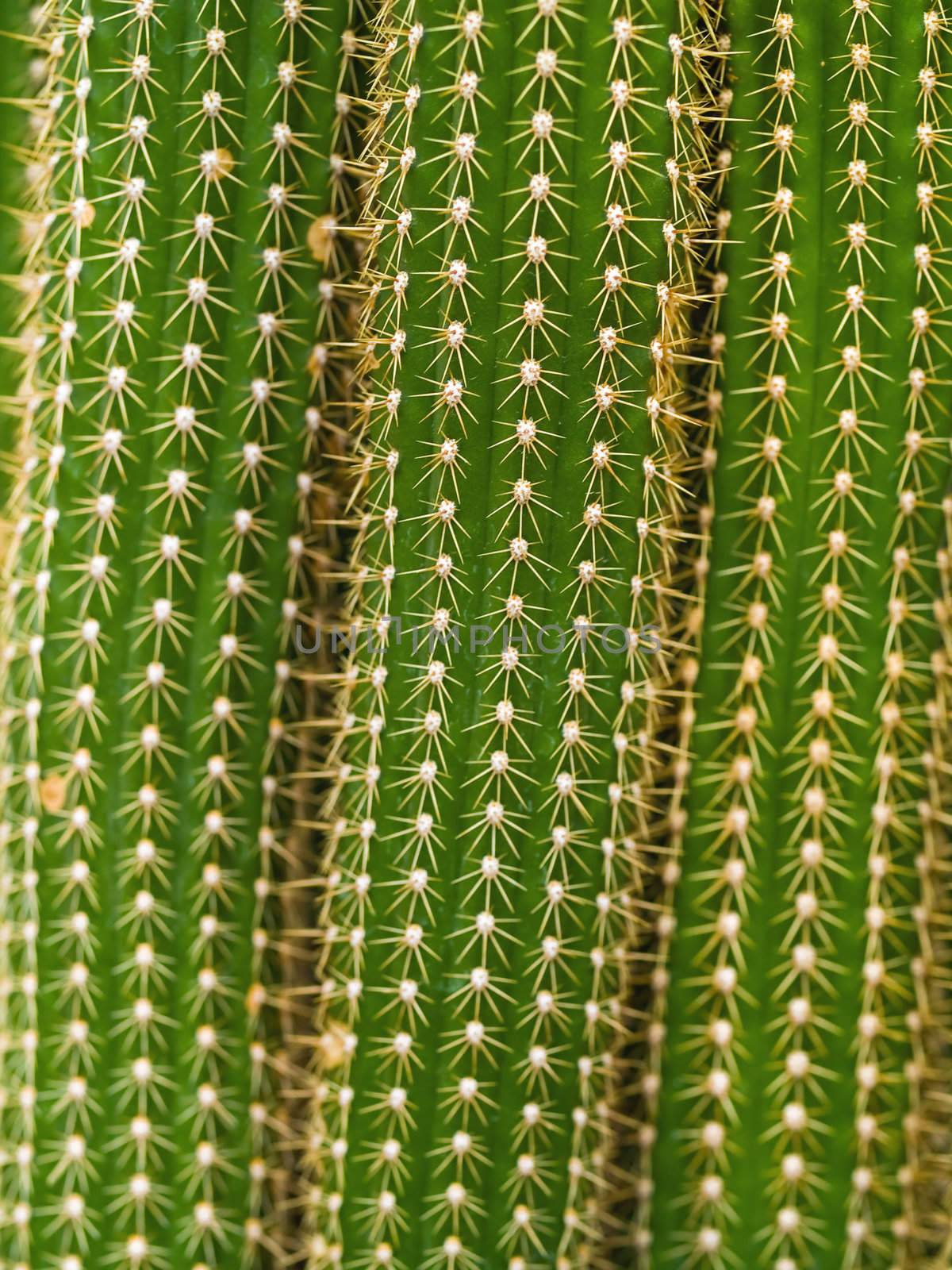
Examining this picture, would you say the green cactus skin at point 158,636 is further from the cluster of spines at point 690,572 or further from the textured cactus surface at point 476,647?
the cluster of spines at point 690,572

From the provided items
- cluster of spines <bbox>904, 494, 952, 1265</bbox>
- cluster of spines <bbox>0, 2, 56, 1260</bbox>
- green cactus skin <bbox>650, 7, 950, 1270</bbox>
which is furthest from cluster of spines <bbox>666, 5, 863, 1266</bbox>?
cluster of spines <bbox>0, 2, 56, 1260</bbox>

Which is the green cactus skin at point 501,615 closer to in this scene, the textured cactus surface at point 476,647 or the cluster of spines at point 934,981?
the textured cactus surface at point 476,647

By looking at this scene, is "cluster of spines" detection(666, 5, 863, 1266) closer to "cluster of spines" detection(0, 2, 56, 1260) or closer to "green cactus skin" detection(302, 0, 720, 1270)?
"green cactus skin" detection(302, 0, 720, 1270)

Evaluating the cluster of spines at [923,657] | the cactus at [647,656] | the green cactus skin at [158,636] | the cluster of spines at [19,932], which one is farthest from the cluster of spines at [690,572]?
the cluster of spines at [19,932]

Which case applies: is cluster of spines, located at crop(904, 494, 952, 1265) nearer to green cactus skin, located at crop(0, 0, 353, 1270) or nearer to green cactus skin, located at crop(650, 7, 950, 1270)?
green cactus skin, located at crop(650, 7, 950, 1270)

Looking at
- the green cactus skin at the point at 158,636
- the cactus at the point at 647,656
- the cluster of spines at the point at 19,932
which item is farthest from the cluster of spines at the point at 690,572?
the cluster of spines at the point at 19,932

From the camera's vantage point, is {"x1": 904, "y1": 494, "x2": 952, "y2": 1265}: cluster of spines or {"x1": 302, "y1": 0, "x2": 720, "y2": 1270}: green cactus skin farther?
{"x1": 904, "y1": 494, "x2": 952, "y2": 1265}: cluster of spines

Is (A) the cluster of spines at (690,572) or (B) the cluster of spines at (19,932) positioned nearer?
(A) the cluster of spines at (690,572)

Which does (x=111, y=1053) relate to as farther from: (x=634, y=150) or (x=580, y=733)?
(x=634, y=150)
